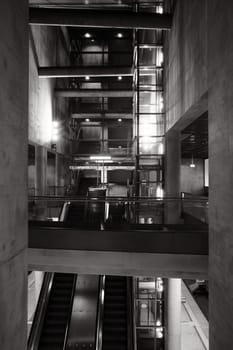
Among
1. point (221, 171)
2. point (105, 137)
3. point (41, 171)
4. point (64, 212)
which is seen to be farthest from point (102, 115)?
point (221, 171)

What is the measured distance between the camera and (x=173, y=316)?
40.4 feet

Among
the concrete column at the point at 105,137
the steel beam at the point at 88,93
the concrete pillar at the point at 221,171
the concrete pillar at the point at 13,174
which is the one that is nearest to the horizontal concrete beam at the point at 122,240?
the concrete pillar at the point at 221,171

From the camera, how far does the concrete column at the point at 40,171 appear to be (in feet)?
50.9

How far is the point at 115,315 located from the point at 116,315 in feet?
0.11

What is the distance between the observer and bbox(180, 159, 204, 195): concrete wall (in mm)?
26375

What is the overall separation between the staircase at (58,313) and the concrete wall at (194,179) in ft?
55.9

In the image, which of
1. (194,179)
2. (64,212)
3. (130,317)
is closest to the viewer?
(130,317)

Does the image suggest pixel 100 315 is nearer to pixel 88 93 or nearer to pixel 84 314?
pixel 84 314

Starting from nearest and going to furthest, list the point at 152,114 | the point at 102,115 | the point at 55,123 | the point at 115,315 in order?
the point at 115,315 → the point at 152,114 → the point at 55,123 → the point at 102,115

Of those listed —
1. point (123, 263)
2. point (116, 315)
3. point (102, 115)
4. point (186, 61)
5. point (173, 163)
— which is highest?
point (102, 115)

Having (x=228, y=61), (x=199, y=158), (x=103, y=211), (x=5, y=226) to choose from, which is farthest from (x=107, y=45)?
(x=5, y=226)

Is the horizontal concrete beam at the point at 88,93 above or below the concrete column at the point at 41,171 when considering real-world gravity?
above

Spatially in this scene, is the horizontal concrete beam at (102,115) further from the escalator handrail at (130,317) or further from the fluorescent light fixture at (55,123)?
the escalator handrail at (130,317)

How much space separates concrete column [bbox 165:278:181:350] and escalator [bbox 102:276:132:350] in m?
2.14
